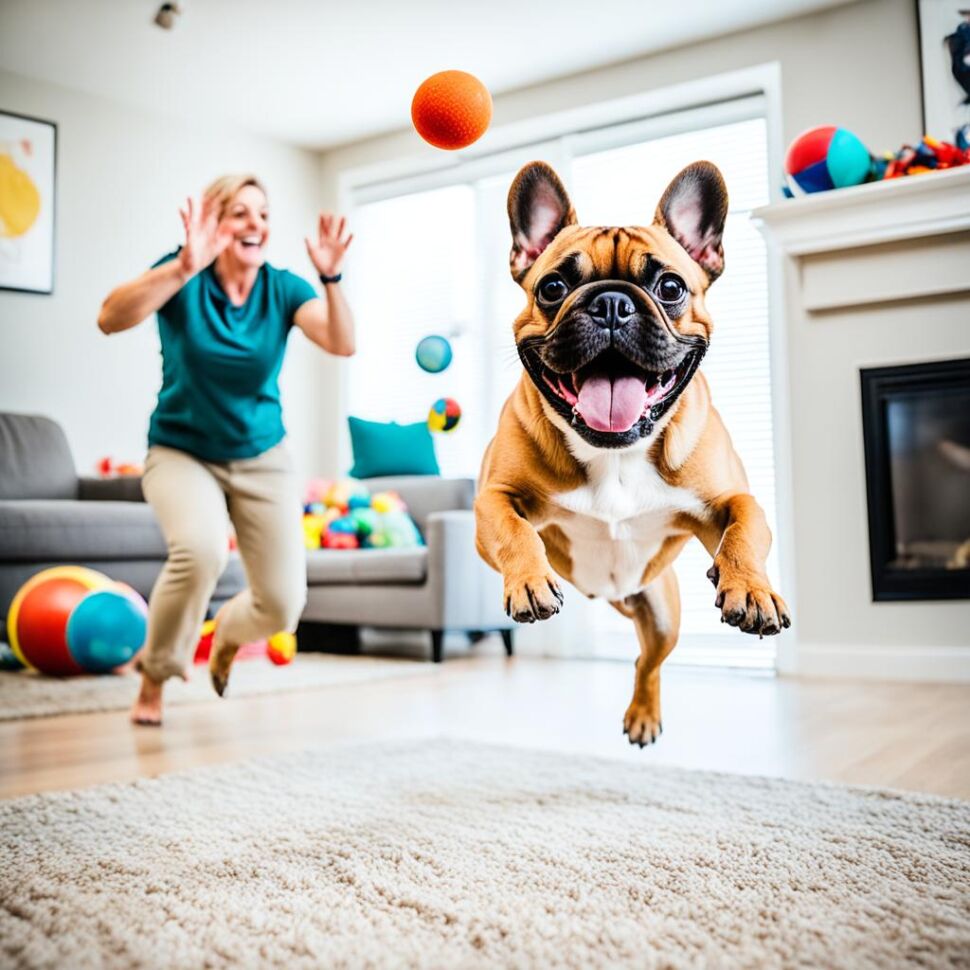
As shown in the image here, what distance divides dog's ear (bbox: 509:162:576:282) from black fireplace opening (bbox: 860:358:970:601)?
3336 mm

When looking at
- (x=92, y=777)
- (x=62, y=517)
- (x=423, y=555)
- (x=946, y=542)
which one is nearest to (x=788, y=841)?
(x=92, y=777)

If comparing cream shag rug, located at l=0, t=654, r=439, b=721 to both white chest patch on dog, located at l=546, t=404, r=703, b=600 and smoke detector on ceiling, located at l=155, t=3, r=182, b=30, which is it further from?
smoke detector on ceiling, located at l=155, t=3, r=182, b=30

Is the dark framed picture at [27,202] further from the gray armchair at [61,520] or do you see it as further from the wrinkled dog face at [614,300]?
the wrinkled dog face at [614,300]

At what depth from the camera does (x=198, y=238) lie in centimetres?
191

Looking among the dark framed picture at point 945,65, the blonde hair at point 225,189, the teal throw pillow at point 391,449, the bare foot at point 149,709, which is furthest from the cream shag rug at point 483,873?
the teal throw pillow at point 391,449

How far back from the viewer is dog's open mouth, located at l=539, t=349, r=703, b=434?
95 centimetres

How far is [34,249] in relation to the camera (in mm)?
5215

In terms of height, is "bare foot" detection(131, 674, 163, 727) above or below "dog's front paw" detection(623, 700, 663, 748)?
below

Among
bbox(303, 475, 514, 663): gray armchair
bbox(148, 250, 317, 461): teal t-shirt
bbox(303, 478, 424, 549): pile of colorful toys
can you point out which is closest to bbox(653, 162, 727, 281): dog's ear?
bbox(148, 250, 317, 461): teal t-shirt

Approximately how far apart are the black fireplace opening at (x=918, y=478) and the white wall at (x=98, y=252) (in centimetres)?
362

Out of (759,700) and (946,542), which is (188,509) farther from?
(946,542)

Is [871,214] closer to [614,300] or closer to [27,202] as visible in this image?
[614,300]

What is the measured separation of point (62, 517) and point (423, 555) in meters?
1.50

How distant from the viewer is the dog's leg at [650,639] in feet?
4.98
